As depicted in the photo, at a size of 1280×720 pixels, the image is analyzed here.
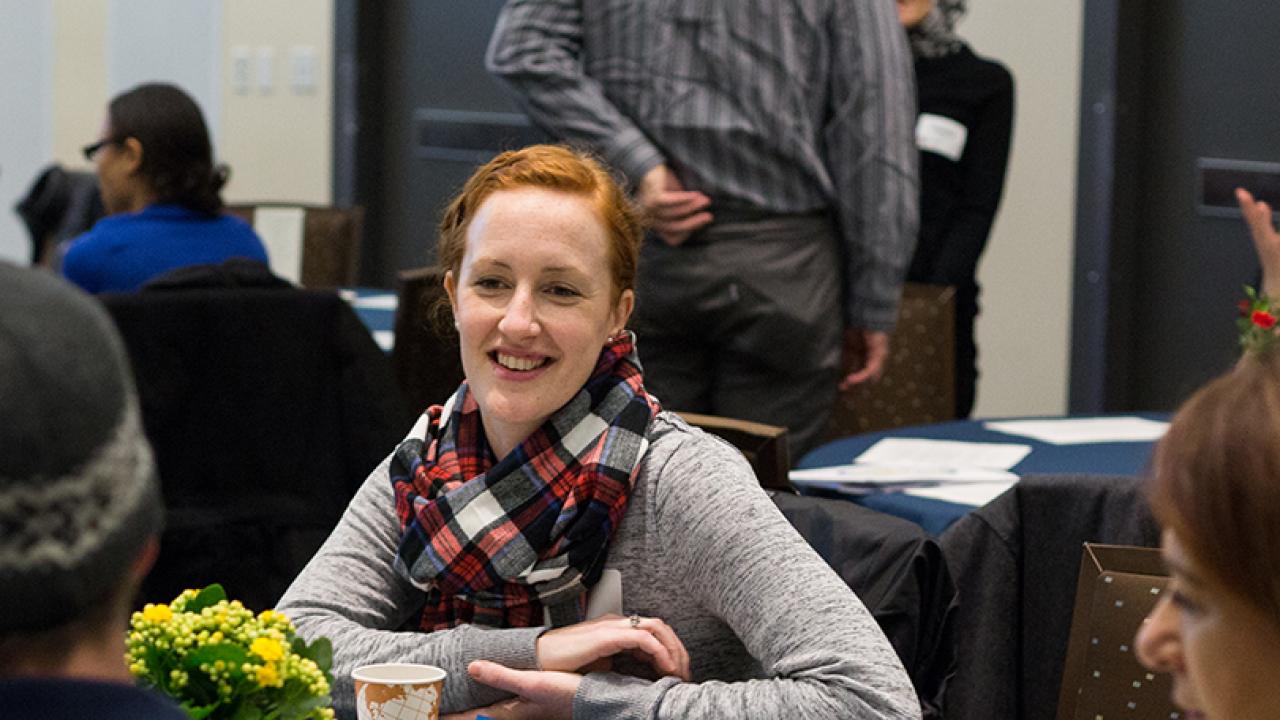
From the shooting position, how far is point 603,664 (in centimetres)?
189

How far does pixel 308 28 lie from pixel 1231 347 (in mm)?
4489

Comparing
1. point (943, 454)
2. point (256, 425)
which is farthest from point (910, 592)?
point (256, 425)

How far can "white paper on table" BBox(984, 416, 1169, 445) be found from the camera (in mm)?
3402

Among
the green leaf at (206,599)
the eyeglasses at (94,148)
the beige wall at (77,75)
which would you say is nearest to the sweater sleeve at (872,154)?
the eyeglasses at (94,148)

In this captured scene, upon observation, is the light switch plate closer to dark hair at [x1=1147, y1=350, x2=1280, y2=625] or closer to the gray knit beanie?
dark hair at [x1=1147, y1=350, x2=1280, y2=625]

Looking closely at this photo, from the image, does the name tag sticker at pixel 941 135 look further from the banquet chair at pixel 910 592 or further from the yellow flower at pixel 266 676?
the yellow flower at pixel 266 676

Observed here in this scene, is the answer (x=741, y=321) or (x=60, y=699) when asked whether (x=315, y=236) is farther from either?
(x=60, y=699)

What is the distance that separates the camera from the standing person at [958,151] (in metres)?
4.91

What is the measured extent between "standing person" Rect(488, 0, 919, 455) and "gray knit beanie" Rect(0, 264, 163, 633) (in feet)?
8.08

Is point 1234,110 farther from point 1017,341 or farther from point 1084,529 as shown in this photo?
point 1084,529

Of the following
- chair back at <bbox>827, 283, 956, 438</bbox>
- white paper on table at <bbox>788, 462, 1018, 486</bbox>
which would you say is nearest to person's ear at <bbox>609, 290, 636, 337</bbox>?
white paper on table at <bbox>788, 462, 1018, 486</bbox>

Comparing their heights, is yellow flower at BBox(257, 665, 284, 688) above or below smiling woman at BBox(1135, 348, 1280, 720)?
below

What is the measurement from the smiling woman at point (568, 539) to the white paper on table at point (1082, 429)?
5.01 ft

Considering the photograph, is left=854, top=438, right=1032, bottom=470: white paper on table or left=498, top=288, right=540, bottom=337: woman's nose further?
left=854, top=438, right=1032, bottom=470: white paper on table
